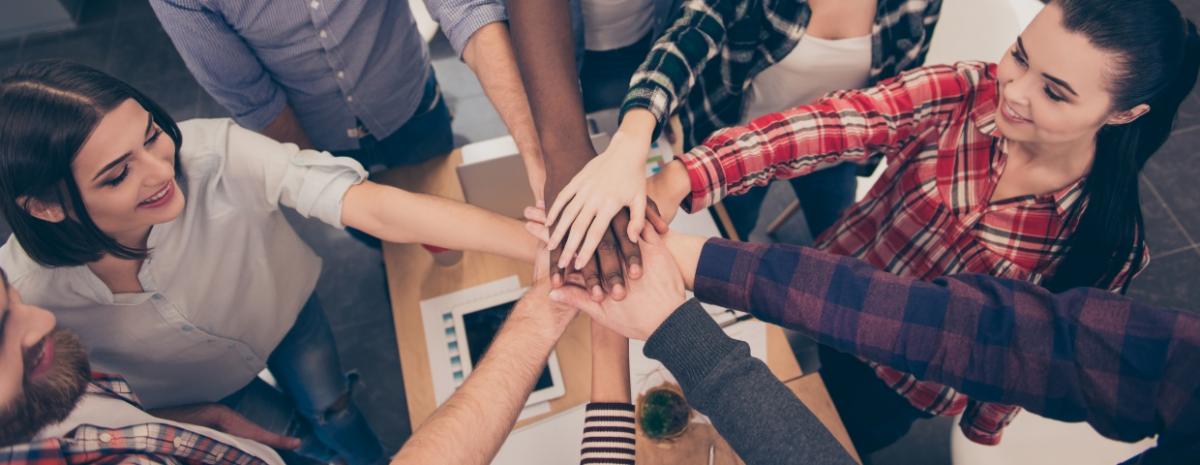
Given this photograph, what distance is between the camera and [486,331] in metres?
1.64

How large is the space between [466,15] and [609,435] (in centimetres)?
106

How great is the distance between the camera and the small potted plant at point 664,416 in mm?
1435

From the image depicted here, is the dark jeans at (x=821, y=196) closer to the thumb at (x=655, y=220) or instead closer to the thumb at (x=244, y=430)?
the thumb at (x=655, y=220)

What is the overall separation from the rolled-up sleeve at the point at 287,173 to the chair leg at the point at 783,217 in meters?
1.78

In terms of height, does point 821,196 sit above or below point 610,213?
below

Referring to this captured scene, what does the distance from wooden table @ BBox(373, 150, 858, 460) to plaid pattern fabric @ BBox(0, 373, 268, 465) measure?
0.40 m

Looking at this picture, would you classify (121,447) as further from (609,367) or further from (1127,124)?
(1127,124)

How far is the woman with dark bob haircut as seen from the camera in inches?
44.9

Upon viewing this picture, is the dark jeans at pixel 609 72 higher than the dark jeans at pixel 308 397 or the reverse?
higher

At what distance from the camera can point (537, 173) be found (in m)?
1.59

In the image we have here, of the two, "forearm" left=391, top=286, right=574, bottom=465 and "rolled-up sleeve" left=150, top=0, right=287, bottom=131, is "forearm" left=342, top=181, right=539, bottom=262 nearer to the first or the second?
"forearm" left=391, top=286, right=574, bottom=465

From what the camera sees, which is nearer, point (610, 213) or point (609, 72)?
point (610, 213)

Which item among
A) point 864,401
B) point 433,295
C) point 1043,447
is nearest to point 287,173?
point 433,295

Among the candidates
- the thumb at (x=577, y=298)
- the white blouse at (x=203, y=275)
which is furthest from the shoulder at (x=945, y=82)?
the white blouse at (x=203, y=275)
